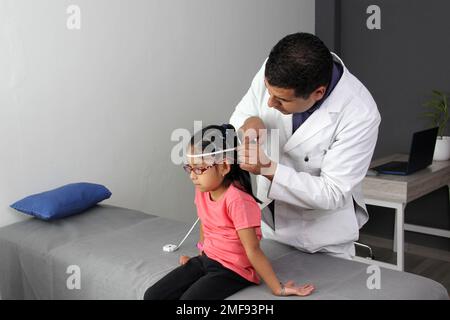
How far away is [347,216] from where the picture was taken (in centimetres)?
158

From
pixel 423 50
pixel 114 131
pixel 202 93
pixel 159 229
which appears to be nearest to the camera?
pixel 159 229

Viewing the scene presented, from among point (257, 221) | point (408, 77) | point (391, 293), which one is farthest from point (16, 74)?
point (408, 77)

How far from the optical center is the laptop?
2.68 metres

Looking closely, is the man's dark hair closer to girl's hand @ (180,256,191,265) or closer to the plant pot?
girl's hand @ (180,256,191,265)

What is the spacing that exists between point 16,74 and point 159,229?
83cm

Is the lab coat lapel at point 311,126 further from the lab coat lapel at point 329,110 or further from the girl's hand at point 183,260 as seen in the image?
the girl's hand at point 183,260

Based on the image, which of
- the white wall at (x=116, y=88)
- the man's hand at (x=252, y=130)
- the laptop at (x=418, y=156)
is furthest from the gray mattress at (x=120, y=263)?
the laptop at (x=418, y=156)

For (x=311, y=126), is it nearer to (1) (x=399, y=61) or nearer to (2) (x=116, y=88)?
(2) (x=116, y=88)

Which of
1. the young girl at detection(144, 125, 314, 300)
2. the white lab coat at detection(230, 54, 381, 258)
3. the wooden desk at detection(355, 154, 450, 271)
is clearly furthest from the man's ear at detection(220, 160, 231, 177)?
the wooden desk at detection(355, 154, 450, 271)

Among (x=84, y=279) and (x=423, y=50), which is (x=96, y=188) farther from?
(x=423, y=50)

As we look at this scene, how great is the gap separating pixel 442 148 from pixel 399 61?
69 cm

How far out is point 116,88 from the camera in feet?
7.38

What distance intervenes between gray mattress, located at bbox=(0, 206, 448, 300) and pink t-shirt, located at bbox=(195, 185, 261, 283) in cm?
7

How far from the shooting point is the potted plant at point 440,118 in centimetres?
304
